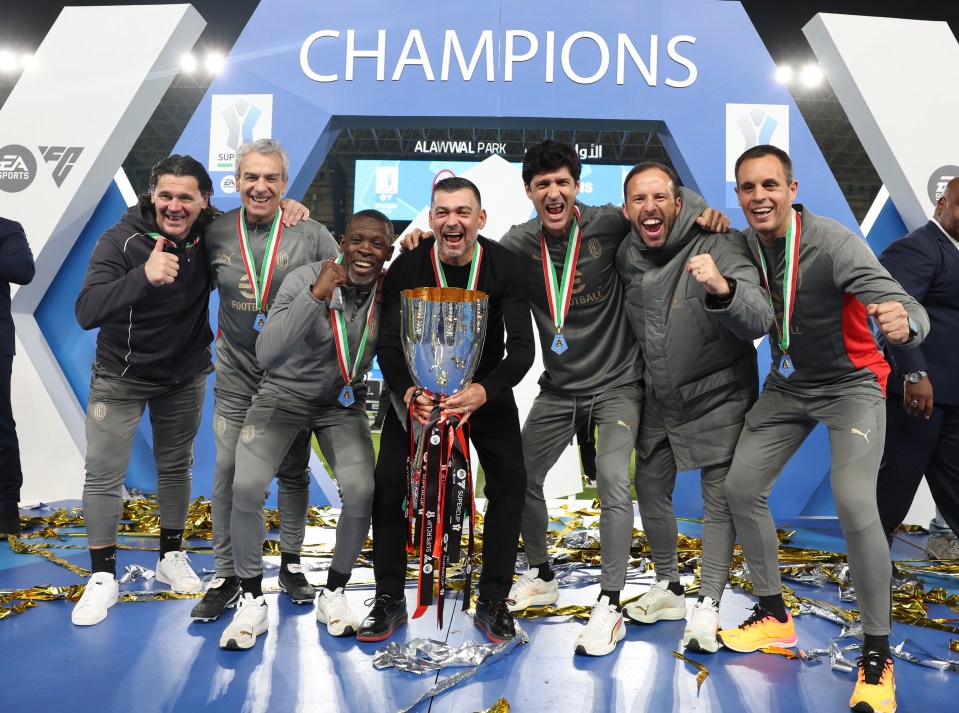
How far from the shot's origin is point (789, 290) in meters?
2.96

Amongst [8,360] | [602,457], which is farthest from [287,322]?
[8,360]

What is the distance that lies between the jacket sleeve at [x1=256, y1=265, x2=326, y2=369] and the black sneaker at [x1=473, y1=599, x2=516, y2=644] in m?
1.35

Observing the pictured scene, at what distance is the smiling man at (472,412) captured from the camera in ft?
10.4

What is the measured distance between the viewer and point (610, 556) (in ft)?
10.6

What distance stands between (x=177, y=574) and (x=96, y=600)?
1.46ft

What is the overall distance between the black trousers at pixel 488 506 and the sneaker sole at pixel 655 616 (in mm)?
599

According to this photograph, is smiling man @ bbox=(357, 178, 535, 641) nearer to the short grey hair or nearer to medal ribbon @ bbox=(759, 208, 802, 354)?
the short grey hair

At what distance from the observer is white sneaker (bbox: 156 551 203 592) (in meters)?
3.74

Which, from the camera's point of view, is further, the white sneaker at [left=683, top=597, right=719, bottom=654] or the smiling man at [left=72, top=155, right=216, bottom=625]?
the smiling man at [left=72, top=155, right=216, bottom=625]

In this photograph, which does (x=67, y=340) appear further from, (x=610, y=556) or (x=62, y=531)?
(x=610, y=556)

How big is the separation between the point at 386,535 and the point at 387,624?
0.36 m

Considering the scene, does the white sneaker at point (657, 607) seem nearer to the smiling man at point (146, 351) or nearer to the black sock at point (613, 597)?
the black sock at point (613, 597)

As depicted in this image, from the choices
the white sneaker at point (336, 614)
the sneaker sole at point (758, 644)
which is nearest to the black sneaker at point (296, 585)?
the white sneaker at point (336, 614)

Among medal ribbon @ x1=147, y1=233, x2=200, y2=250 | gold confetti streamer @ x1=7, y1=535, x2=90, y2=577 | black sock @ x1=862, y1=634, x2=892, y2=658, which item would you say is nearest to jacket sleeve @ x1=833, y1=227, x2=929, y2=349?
black sock @ x1=862, y1=634, x2=892, y2=658
